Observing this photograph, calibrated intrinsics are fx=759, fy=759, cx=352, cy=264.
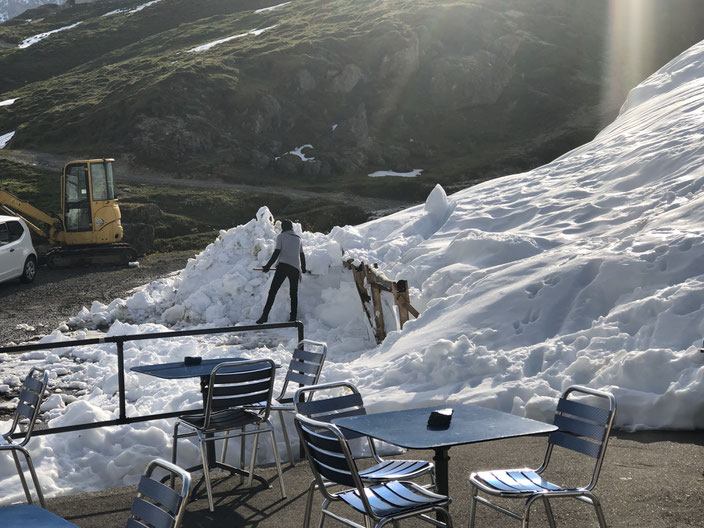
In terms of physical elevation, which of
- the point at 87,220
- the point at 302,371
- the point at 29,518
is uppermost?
the point at 29,518

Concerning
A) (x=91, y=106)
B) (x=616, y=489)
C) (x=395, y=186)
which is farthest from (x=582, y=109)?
(x=616, y=489)

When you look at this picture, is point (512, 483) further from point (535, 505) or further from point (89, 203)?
point (89, 203)

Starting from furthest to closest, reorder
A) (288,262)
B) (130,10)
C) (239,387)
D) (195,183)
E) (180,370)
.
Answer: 1. (130,10)
2. (195,183)
3. (288,262)
4. (180,370)
5. (239,387)

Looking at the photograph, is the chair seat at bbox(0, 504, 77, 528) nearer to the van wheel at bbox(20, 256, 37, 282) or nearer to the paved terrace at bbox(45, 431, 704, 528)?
the paved terrace at bbox(45, 431, 704, 528)

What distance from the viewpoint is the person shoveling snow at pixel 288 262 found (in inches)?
504

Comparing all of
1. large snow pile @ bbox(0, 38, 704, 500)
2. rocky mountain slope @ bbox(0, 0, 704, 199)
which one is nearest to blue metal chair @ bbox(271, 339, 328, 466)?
large snow pile @ bbox(0, 38, 704, 500)

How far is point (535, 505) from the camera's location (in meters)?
5.23

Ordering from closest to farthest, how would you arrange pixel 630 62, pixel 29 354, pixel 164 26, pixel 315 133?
pixel 29 354, pixel 315 133, pixel 630 62, pixel 164 26

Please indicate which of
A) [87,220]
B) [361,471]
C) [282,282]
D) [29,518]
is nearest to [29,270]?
[87,220]

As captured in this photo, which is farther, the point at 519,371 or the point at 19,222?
the point at 19,222

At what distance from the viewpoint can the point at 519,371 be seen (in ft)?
Result: 25.8

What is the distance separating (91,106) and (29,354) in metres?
51.6

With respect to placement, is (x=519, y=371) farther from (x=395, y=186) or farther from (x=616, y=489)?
(x=395, y=186)

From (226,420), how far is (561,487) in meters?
2.57
